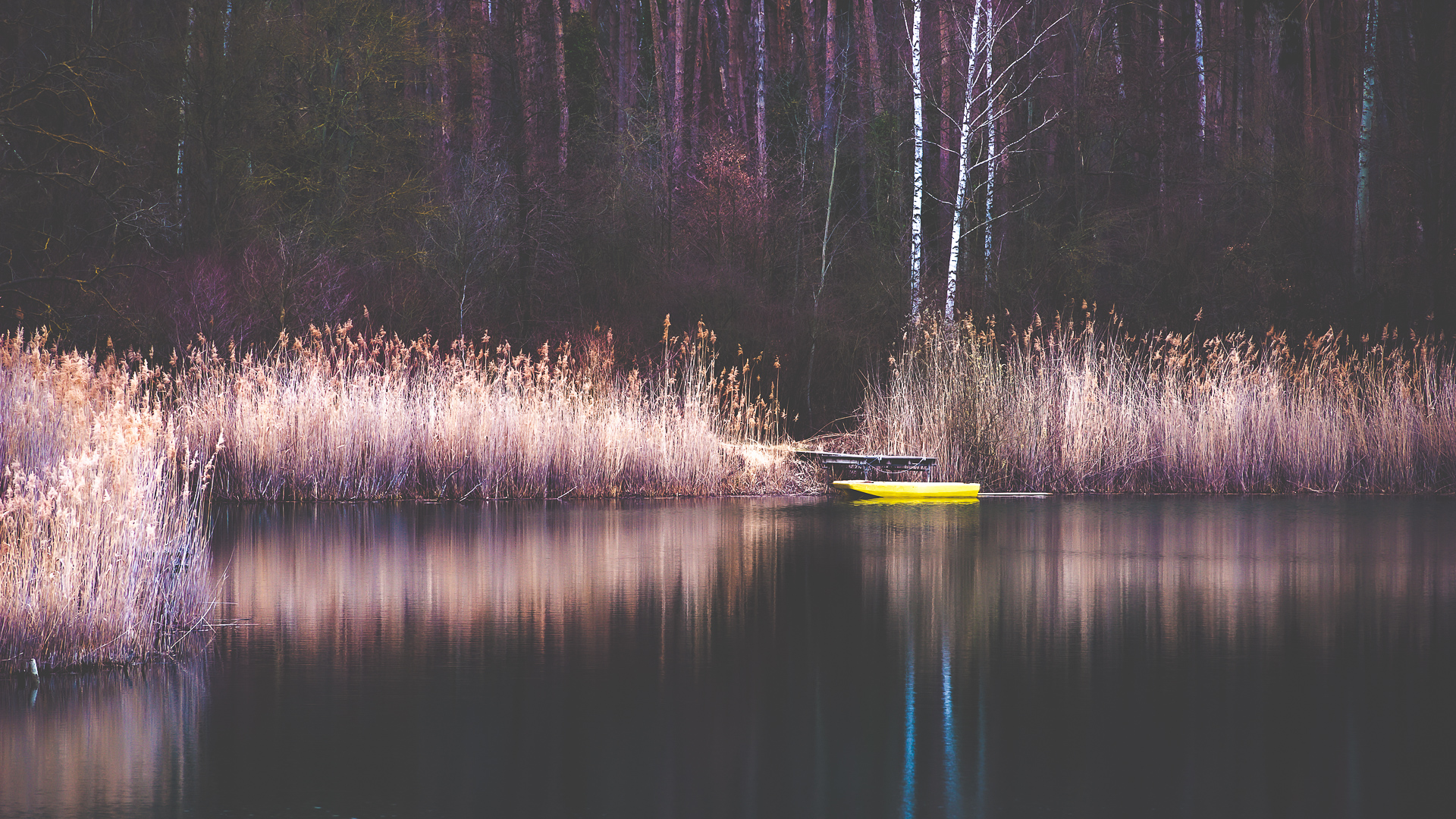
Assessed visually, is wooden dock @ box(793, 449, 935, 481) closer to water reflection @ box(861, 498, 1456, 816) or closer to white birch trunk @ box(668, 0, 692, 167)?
water reflection @ box(861, 498, 1456, 816)

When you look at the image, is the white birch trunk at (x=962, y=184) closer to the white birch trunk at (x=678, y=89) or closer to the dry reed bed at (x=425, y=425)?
the dry reed bed at (x=425, y=425)

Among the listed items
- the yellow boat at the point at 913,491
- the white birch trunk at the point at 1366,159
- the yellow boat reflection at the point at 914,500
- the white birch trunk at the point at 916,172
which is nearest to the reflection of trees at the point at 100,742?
the yellow boat reflection at the point at 914,500

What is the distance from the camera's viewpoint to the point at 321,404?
528 inches

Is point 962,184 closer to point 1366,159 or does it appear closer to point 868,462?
point 1366,159

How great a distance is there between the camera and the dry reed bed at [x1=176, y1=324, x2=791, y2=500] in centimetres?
1340

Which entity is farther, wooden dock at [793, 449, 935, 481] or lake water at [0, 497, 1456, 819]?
wooden dock at [793, 449, 935, 481]

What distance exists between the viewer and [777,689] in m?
5.72

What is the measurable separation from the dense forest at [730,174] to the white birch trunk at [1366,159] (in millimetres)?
58

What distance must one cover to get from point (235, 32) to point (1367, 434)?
19164mm

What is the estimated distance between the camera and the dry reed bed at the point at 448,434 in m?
13.4

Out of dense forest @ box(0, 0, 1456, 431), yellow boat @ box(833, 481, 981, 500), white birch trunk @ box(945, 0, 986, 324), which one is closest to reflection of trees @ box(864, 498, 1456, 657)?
yellow boat @ box(833, 481, 981, 500)

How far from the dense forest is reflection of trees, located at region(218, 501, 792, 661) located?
21.5ft

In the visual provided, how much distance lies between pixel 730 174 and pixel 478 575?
17745mm

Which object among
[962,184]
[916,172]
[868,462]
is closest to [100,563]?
[868,462]
